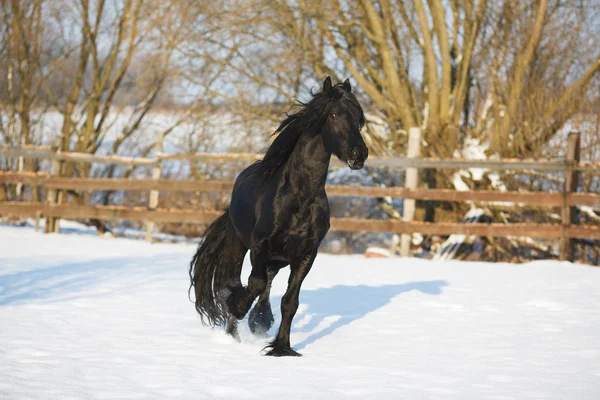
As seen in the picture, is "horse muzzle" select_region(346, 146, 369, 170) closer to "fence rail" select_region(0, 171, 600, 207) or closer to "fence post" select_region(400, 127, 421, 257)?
"fence rail" select_region(0, 171, 600, 207)

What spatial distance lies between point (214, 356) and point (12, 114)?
13.0 m

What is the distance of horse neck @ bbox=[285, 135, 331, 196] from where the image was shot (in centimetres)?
448

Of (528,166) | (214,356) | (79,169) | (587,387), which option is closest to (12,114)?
(79,169)

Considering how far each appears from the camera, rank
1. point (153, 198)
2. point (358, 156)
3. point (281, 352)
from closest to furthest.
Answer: point (358, 156) < point (281, 352) < point (153, 198)

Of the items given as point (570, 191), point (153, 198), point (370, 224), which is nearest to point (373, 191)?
point (370, 224)

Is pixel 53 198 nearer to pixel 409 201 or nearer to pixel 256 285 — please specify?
pixel 409 201

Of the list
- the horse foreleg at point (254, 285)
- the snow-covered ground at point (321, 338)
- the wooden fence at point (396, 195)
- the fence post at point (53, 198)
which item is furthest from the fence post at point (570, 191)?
the fence post at point (53, 198)

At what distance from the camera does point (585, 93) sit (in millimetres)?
11656

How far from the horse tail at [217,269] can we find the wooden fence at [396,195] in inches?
196

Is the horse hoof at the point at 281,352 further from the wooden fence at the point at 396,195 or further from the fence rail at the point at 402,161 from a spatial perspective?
the wooden fence at the point at 396,195

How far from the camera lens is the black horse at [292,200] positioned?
14.3 ft

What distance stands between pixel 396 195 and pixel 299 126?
610 centimetres

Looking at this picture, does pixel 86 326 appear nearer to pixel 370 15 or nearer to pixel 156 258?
pixel 156 258

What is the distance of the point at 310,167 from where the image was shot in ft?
14.8
